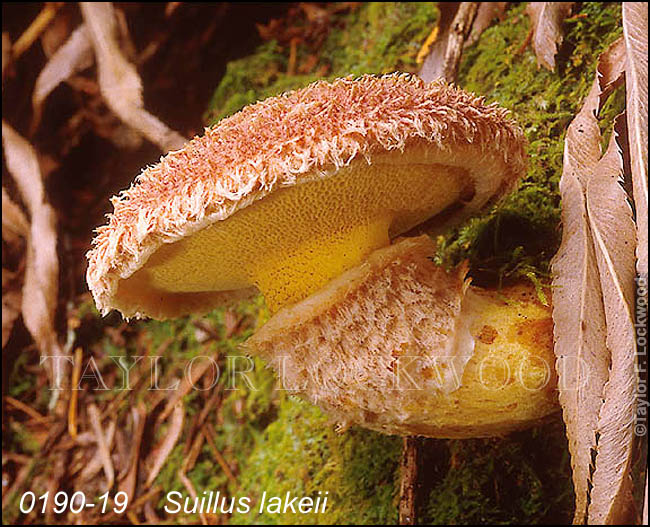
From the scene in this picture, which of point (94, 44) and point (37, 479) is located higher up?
point (94, 44)

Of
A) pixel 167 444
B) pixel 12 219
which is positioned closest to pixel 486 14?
pixel 167 444

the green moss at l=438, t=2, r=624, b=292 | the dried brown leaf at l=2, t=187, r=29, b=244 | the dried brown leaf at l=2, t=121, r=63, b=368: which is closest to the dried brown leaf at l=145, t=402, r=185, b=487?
the dried brown leaf at l=2, t=121, r=63, b=368

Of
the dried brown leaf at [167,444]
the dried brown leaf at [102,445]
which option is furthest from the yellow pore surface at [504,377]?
the dried brown leaf at [102,445]

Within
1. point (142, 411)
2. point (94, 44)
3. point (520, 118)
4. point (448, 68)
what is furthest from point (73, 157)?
point (520, 118)

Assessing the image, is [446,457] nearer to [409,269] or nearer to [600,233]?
[409,269]

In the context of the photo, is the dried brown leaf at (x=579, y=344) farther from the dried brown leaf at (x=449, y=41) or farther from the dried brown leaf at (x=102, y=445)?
the dried brown leaf at (x=102, y=445)

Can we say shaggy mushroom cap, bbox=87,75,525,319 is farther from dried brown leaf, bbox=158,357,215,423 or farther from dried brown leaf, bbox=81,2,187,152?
dried brown leaf, bbox=81,2,187,152

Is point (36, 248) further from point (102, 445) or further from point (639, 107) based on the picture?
point (639, 107)
